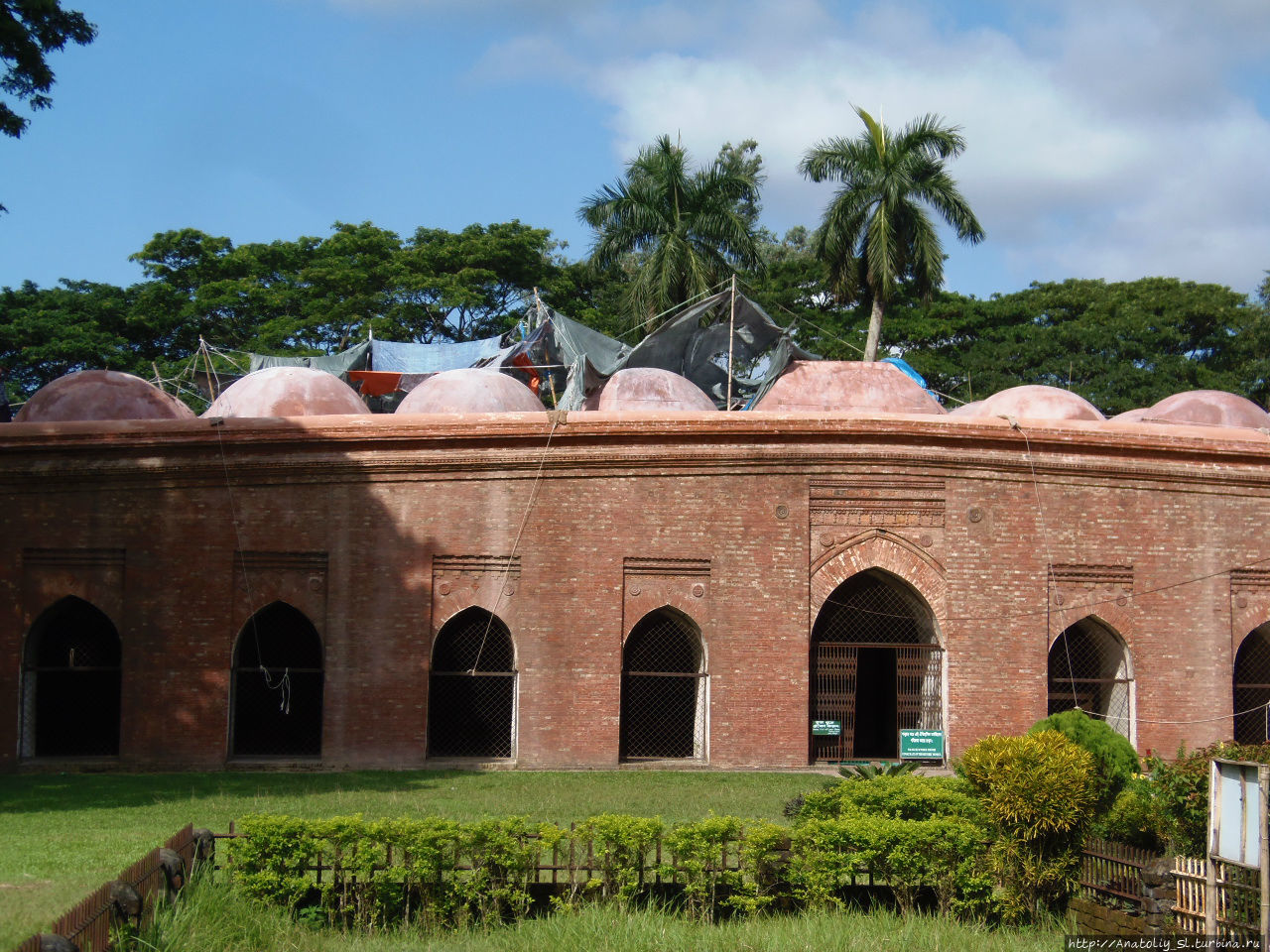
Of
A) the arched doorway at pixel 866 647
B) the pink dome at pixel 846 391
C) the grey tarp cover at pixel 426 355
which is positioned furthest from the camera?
the grey tarp cover at pixel 426 355

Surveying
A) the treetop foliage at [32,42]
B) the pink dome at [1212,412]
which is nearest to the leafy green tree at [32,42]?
the treetop foliage at [32,42]

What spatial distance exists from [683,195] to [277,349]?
33.6 ft

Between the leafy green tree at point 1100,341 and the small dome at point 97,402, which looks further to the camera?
the leafy green tree at point 1100,341

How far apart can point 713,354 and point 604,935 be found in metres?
12.3

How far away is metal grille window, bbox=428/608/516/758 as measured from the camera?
14336 millimetres

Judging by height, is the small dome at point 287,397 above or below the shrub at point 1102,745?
above

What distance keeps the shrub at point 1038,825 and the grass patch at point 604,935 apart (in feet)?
1.44

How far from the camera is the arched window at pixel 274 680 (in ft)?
47.8

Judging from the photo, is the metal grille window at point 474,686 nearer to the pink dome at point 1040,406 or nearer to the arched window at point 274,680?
the arched window at point 274,680

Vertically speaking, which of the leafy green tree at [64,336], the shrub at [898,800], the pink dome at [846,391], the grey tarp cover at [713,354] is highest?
the leafy green tree at [64,336]

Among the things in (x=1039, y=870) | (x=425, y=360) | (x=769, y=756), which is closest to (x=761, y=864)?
(x=1039, y=870)

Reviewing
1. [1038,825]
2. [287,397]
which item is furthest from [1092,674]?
[287,397]

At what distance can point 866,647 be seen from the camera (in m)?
14.3

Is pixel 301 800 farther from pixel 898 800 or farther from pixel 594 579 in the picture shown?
pixel 898 800
